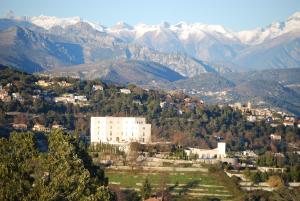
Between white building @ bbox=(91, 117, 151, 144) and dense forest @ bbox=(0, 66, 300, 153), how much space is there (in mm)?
1878

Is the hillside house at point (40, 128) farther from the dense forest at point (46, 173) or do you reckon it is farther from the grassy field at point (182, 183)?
→ the dense forest at point (46, 173)

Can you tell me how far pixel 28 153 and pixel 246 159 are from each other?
3338 centimetres

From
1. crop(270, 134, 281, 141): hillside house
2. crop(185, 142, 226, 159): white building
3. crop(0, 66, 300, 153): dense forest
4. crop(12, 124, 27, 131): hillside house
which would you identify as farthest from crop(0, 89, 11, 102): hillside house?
crop(185, 142, 226, 159): white building

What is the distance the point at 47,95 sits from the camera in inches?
3516

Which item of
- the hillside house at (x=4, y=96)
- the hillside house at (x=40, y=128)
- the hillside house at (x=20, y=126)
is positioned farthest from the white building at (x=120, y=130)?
the hillside house at (x=4, y=96)

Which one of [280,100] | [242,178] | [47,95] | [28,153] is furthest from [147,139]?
[280,100]

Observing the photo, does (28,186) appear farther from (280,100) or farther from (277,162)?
(280,100)

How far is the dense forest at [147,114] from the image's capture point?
238 ft

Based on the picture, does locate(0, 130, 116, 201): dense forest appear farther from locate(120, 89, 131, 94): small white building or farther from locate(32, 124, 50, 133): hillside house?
locate(120, 89, 131, 94): small white building

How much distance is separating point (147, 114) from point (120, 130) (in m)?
16.6

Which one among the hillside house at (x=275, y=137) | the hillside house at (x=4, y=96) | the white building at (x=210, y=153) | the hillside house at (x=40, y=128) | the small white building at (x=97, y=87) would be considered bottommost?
the white building at (x=210, y=153)

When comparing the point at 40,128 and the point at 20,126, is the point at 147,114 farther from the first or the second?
the point at 20,126

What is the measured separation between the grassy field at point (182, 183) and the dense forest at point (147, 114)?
1699 cm

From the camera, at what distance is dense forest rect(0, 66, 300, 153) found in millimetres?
72500
